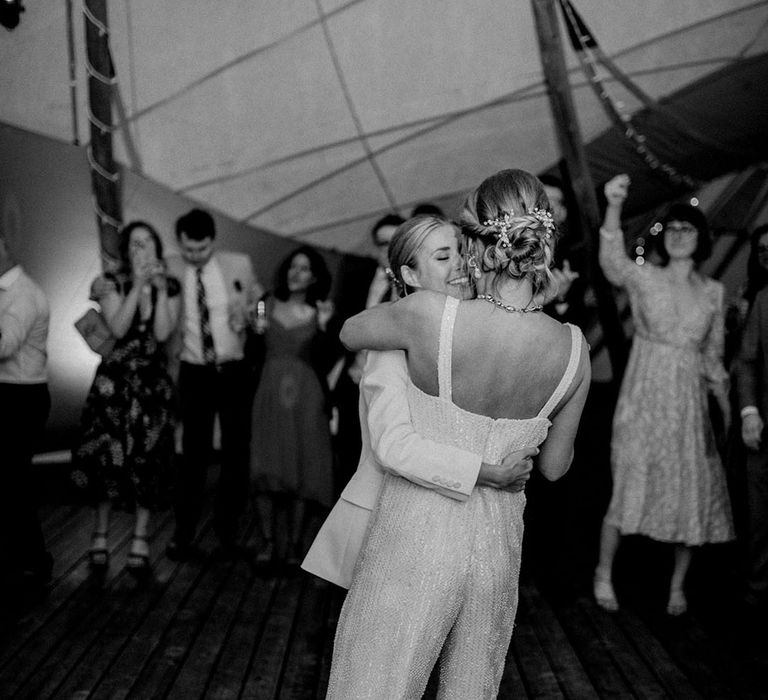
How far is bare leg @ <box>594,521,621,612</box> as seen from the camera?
3.79 meters

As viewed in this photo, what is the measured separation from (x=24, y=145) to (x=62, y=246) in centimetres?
51

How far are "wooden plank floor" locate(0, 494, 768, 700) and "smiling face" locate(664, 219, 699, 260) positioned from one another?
51.9 inches

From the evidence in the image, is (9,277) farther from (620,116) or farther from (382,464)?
(620,116)

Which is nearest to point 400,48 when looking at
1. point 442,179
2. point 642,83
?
point 442,179

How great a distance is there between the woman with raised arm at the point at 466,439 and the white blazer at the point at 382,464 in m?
0.03

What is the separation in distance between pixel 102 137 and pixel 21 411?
1730mm

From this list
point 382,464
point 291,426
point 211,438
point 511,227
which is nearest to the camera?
point 511,227

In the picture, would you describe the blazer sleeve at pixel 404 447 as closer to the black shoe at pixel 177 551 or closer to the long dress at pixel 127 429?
the long dress at pixel 127 429

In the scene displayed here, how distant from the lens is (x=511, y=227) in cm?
171

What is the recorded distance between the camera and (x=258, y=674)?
3096 mm

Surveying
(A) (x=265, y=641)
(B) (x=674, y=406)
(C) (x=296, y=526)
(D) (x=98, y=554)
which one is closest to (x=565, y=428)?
(A) (x=265, y=641)

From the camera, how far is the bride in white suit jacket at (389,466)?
178cm

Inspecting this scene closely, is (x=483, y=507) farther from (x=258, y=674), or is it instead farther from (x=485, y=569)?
(x=258, y=674)

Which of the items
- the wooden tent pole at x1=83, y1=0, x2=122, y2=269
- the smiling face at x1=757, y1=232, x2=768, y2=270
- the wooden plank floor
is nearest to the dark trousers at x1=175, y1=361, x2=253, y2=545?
the wooden plank floor
